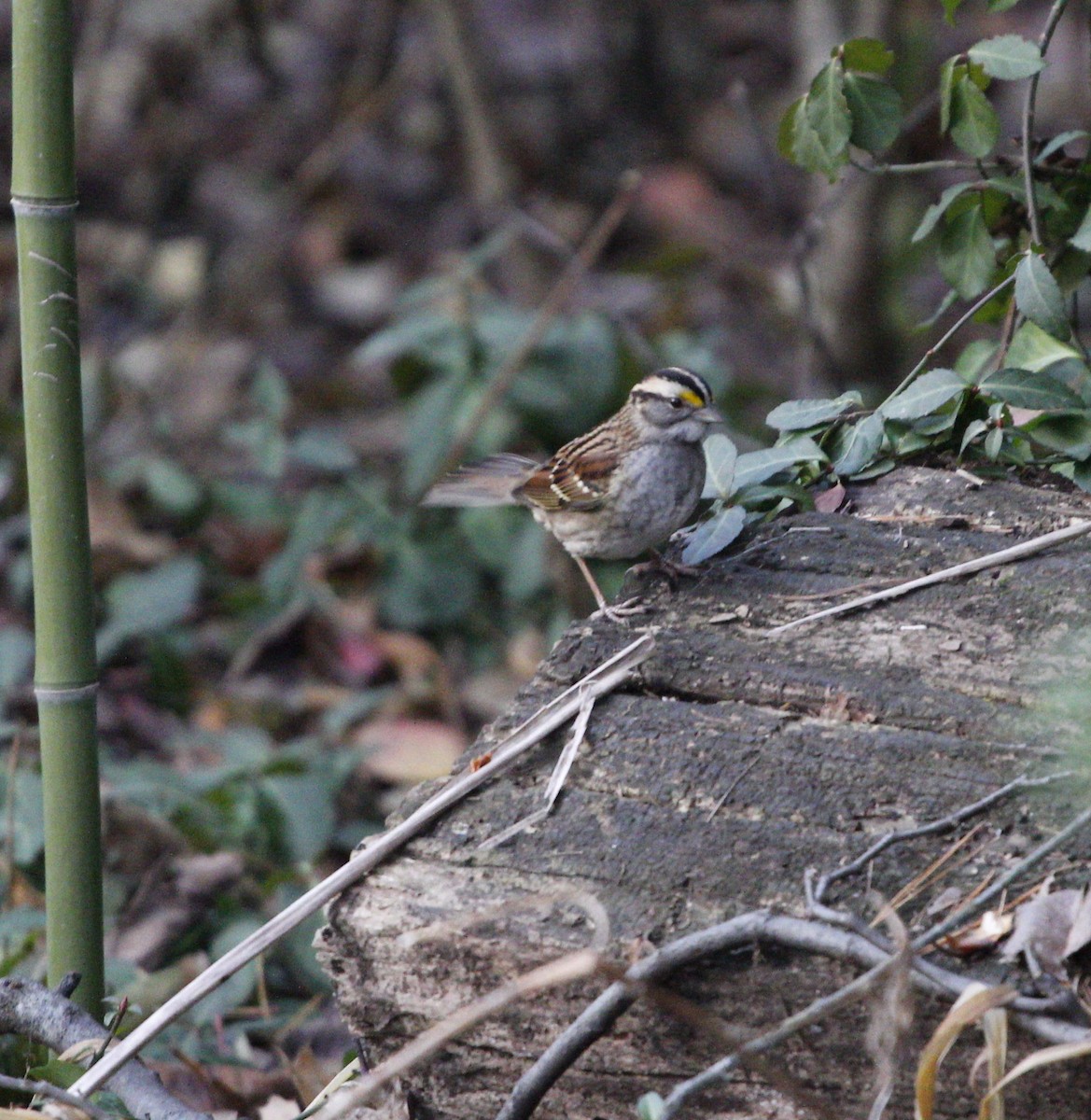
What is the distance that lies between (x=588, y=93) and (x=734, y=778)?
371 inches

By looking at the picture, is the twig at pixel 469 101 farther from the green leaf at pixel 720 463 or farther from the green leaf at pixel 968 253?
the green leaf at pixel 720 463

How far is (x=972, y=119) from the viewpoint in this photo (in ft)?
10.2

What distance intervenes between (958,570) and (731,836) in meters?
0.74

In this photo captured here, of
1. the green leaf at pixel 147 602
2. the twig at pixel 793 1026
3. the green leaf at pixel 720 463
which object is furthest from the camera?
the green leaf at pixel 147 602

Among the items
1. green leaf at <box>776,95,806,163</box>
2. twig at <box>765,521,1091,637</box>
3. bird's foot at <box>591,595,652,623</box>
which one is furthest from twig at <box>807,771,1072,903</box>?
green leaf at <box>776,95,806,163</box>

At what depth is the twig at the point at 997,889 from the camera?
1960mm

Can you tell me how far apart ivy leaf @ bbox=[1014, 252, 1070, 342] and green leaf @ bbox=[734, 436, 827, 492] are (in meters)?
0.49

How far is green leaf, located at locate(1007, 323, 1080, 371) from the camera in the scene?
3.12 metres

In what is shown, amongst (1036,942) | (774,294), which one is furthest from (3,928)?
(774,294)

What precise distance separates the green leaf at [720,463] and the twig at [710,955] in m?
1.17

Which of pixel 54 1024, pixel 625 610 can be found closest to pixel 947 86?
pixel 625 610

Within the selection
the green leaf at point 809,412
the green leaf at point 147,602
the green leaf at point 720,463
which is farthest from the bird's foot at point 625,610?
the green leaf at point 147,602

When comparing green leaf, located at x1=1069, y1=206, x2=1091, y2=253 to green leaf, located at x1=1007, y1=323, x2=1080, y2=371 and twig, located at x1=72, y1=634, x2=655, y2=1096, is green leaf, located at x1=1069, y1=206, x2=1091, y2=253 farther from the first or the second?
twig, located at x1=72, y1=634, x2=655, y2=1096

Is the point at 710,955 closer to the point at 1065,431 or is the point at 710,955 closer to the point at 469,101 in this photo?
the point at 1065,431
